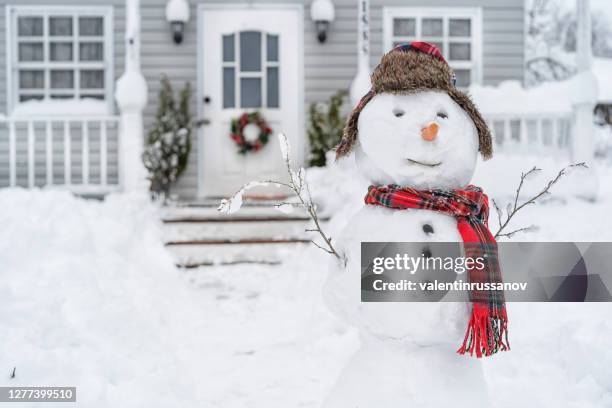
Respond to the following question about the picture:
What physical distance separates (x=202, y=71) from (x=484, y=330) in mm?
5775

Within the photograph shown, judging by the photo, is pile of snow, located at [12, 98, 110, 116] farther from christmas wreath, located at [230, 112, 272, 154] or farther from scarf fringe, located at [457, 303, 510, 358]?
scarf fringe, located at [457, 303, 510, 358]

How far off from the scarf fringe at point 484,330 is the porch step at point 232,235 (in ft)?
10.6

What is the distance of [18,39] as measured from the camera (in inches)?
259

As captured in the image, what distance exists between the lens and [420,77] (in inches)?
61.6

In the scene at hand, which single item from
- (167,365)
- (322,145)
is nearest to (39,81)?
(322,145)

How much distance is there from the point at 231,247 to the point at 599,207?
10.9 feet

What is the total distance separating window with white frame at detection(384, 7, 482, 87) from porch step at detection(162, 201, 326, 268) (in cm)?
300

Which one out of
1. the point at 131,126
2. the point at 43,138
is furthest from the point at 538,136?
the point at 43,138

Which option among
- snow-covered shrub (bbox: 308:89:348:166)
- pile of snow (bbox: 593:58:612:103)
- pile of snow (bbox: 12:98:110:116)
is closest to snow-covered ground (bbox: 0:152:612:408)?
snow-covered shrub (bbox: 308:89:348:166)

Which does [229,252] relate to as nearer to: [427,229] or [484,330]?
[427,229]

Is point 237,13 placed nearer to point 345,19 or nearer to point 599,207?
point 345,19

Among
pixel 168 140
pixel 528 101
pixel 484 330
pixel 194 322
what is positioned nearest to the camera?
pixel 484 330

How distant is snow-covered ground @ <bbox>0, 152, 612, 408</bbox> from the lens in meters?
2.33

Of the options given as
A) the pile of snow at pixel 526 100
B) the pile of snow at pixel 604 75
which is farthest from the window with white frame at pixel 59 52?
the pile of snow at pixel 604 75
